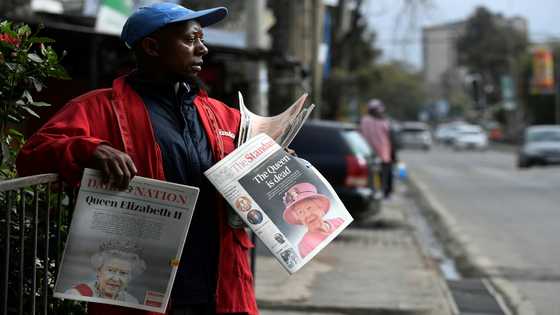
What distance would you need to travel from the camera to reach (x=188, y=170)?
3.22 m

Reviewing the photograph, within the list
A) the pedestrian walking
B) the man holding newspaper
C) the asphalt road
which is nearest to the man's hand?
the man holding newspaper

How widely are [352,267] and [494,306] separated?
2.23 metres

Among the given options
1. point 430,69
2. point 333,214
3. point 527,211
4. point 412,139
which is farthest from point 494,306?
point 430,69

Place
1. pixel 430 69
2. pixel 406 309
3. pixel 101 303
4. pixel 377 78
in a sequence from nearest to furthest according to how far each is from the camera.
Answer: pixel 101 303 < pixel 406 309 < pixel 377 78 < pixel 430 69

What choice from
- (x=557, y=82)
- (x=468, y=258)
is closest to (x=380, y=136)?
(x=468, y=258)

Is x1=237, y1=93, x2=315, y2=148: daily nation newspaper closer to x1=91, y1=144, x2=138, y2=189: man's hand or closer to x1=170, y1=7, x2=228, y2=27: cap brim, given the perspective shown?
x1=170, y1=7, x2=228, y2=27: cap brim

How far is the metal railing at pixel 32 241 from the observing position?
301 centimetres

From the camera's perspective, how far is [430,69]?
18488 centimetres

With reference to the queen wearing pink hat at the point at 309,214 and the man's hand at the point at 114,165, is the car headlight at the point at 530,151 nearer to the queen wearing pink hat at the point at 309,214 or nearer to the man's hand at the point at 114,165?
the queen wearing pink hat at the point at 309,214

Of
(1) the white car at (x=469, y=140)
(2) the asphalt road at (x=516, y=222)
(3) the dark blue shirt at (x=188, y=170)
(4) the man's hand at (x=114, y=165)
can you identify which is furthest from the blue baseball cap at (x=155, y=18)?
(1) the white car at (x=469, y=140)

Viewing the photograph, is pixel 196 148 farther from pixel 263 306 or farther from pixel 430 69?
pixel 430 69

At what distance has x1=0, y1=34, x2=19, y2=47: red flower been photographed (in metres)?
3.36

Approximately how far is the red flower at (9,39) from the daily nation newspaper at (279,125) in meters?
0.76

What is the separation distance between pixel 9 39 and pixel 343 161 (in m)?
9.92
